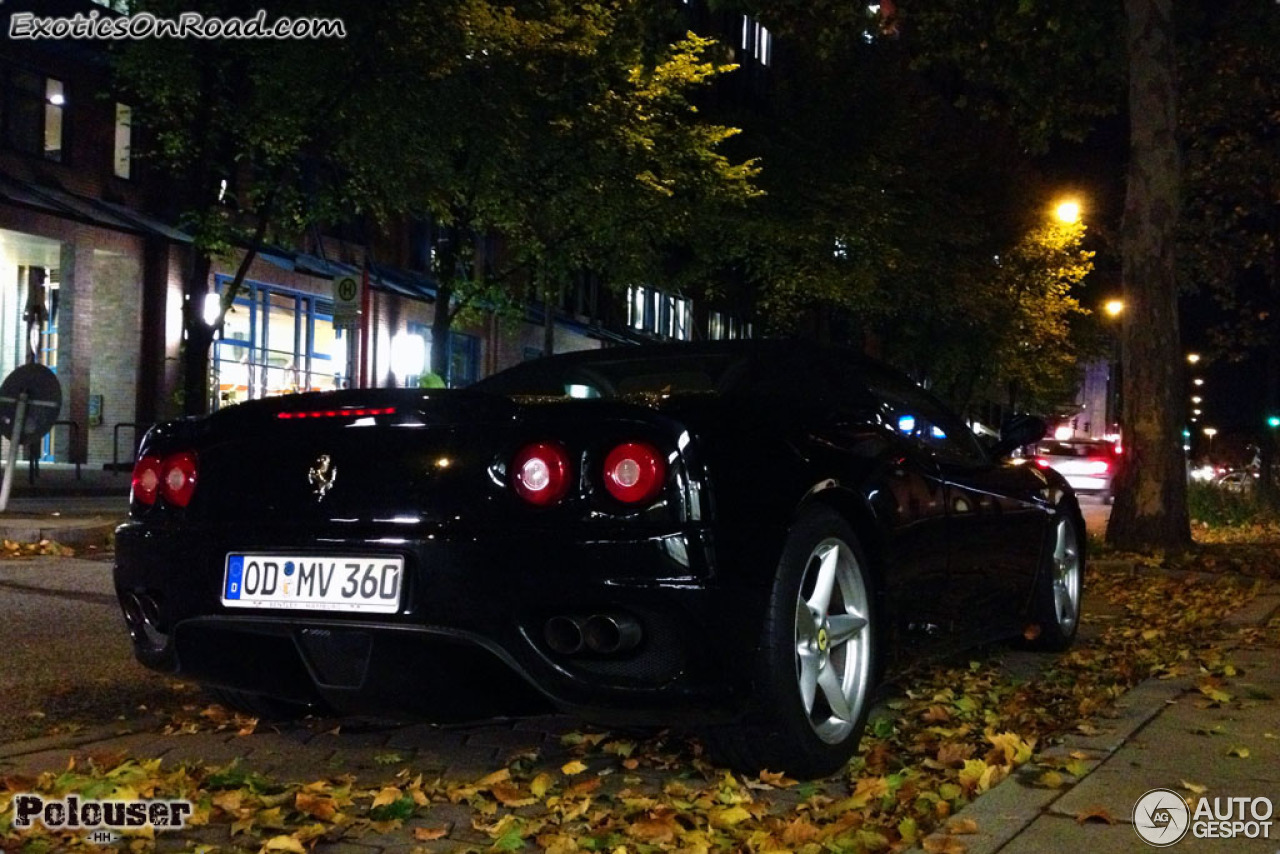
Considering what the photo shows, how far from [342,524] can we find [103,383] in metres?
23.4

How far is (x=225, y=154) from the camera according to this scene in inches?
742

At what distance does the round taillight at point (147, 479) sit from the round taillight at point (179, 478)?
0.04m

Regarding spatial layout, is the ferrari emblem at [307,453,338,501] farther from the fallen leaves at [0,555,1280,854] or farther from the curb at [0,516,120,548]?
the curb at [0,516,120,548]

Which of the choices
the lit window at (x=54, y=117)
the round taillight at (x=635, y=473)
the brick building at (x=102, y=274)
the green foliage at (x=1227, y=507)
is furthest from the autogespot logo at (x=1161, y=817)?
the lit window at (x=54, y=117)

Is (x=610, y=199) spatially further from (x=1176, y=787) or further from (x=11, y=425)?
(x=1176, y=787)

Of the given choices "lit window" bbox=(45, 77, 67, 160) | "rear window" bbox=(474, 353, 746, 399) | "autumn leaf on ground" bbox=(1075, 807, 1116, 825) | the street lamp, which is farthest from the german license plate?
the street lamp

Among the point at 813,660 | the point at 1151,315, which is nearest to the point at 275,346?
the point at 1151,315

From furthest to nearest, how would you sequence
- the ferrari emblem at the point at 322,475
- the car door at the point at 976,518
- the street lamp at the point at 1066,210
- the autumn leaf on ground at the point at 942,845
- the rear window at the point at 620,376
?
the street lamp at the point at 1066,210, the car door at the point at 976,518, the rear window at the point at 620,376, the ferrari emblem at the point at 322,475, the autumn leaf on ground at the point at 942,845

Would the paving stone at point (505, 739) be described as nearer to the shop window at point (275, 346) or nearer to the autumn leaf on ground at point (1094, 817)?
the autumn leaf on ground at point (1094, 817)

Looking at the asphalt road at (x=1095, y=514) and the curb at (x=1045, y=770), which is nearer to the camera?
the curb at (x=1045, y=770)

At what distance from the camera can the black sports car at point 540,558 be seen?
11.6ft

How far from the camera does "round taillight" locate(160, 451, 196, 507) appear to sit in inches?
162

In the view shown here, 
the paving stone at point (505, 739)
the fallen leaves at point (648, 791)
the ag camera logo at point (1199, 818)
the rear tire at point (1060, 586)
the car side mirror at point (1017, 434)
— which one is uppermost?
the car side mirror at point (1017, 434)

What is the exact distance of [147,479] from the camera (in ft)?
13.9
